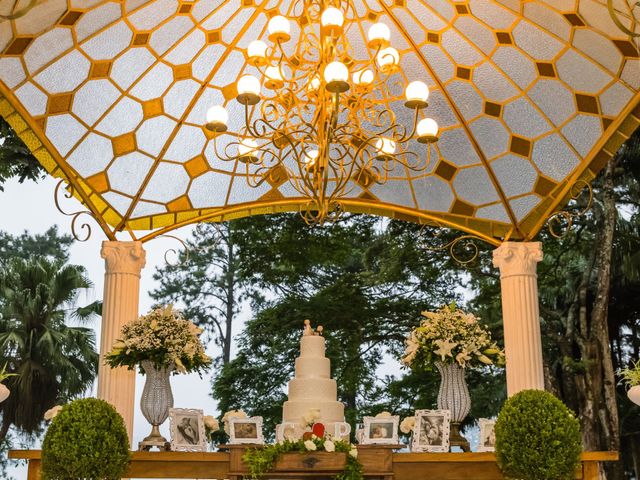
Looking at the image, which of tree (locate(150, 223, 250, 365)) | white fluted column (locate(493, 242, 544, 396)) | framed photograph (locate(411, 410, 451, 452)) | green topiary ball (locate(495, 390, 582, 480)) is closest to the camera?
green topiary ball (locate(495, 390, 582, 480))

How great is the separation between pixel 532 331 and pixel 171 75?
4.84m

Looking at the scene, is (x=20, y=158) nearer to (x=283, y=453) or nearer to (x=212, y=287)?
(x=212, y=287)

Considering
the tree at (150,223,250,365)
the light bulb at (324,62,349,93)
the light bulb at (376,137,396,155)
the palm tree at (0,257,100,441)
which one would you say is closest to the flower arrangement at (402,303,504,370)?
the light bulb at (376,137,396,155)

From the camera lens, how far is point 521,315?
9242mm

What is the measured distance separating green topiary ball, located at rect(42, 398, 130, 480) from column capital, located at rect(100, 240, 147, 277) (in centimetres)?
297

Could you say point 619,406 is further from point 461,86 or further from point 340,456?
point 340,456

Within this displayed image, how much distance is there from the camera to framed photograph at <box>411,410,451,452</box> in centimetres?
716

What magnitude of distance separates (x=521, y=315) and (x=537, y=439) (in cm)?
311

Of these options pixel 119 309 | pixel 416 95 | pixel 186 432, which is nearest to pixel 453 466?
pixel 186 432

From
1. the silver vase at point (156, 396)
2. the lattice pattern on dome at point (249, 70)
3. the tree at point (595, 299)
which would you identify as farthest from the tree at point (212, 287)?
the silver vase at point (156, 396)

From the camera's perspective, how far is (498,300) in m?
18.5

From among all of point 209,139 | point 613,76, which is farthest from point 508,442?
point 209,139

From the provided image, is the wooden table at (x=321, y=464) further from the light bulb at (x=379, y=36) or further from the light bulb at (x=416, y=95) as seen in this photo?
the light bulb at (x=379, y=36)

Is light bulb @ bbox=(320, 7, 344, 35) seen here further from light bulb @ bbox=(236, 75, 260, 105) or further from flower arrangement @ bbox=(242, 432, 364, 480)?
flower arrangement @ bbox=(242, 432, 364, 480)
